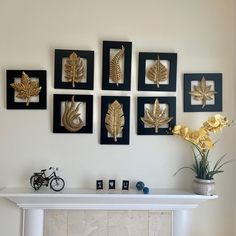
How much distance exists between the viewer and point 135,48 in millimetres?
2045

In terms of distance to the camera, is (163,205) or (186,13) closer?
(163,205)

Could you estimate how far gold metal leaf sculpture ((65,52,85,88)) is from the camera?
197cm

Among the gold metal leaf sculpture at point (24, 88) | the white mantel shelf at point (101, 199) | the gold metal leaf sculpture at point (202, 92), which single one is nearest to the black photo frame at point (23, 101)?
the gold metal leaf sculpture at point (24, 88)

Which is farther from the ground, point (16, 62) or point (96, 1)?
point (96, 1)

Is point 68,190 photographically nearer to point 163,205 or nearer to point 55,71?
point 163,205

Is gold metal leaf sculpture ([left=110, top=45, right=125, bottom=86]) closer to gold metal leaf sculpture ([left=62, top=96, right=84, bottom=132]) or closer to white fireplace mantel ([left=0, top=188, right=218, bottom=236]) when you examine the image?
gold metal leaf sculpture ([left=62, top=96, right=84, bottom=132])

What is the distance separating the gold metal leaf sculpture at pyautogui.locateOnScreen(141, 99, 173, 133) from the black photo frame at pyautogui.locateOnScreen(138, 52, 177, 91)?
13 cm

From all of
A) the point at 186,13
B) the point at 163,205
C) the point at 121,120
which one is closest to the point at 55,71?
the point at 121,120

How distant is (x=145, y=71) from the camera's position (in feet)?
6.65

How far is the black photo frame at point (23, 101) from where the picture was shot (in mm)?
1954

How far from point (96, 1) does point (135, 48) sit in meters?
0.46

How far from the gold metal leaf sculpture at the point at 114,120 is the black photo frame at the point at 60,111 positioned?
13 centimetres

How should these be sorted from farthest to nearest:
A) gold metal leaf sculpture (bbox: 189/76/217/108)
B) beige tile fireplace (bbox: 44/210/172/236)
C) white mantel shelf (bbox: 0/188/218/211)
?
gold metal leaf sculpture (bbox: 189/76/217/108) → beige tile fireplace (bbox: 44/210/172/236) → white mantel shelf (bbox: 0/188/218/211)

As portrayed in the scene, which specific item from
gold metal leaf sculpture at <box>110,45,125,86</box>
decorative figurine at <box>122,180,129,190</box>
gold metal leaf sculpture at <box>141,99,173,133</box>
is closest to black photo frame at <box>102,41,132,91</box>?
gold metal leaf sculpture at <box>110,45,125,86</box>
